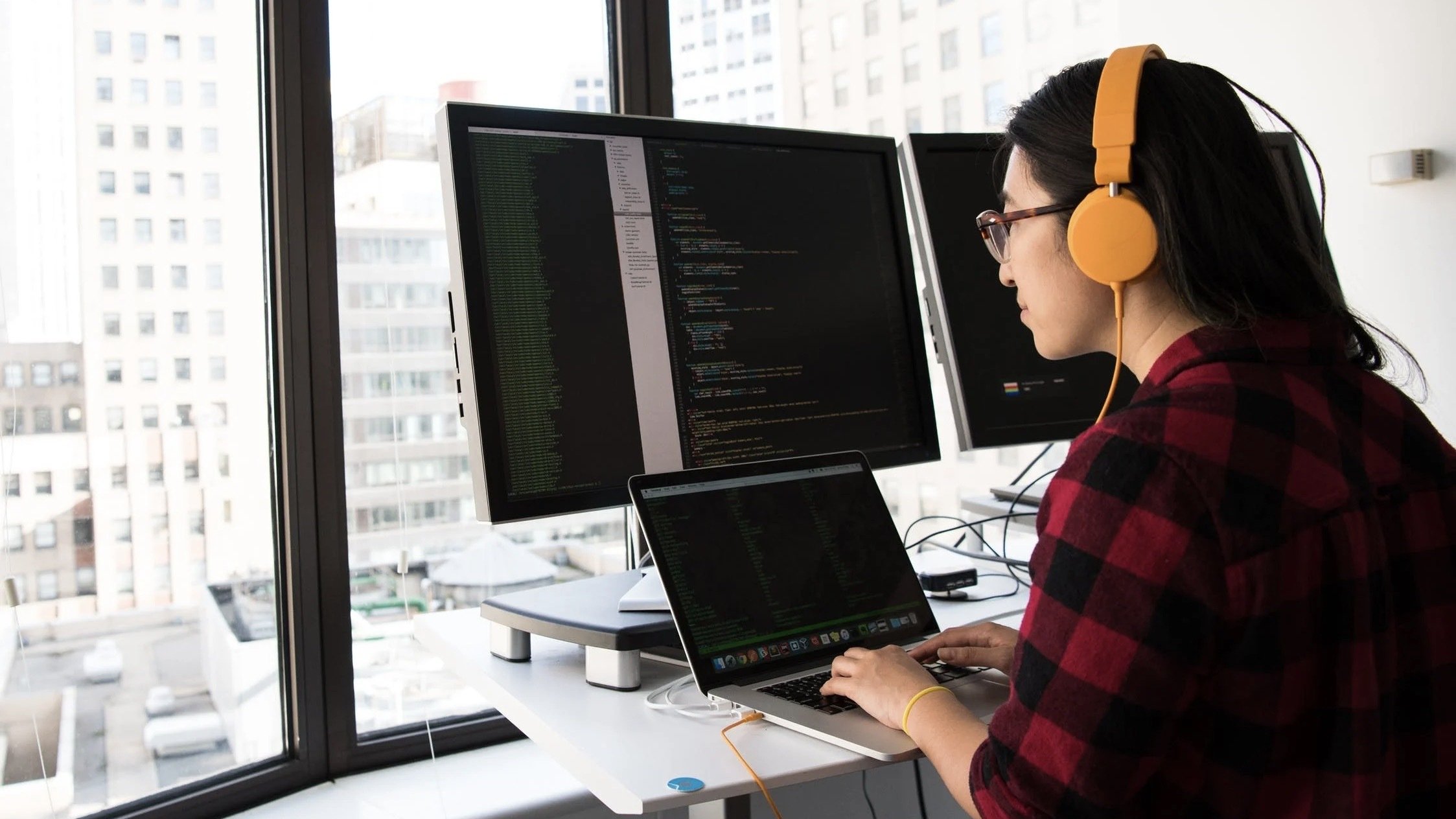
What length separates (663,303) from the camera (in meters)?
1.23

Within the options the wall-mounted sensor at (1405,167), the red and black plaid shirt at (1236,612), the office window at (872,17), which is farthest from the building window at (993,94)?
the red and black plaid shirt at (1236,612)

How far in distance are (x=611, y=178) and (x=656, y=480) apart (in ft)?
1.13

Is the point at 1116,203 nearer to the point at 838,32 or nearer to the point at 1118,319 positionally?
the point at 1118,319

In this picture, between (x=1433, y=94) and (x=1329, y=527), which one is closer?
(x=1329, y=527)

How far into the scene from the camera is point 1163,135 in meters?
0.81

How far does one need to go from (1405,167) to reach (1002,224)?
1.37 m

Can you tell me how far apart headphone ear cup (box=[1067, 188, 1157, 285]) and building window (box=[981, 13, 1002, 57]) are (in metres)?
1.83

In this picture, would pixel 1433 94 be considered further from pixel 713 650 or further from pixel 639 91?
pixel 713 650

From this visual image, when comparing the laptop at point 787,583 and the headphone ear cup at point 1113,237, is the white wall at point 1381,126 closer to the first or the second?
the laptop at point 787,583

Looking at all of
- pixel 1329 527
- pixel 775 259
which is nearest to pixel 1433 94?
pixel 775 259

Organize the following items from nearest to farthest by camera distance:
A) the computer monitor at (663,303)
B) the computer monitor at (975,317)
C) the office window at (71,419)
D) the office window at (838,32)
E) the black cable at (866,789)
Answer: the computer monitor at (663,303)
the office window at (71,419)
the computer monitor at (975,317)
the black cable at (866,789)
the office window at (838,32)

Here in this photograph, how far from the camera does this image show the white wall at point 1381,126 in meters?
1.93

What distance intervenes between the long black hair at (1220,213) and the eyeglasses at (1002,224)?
0.09 metres

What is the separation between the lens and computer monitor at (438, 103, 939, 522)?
3.70 ft
